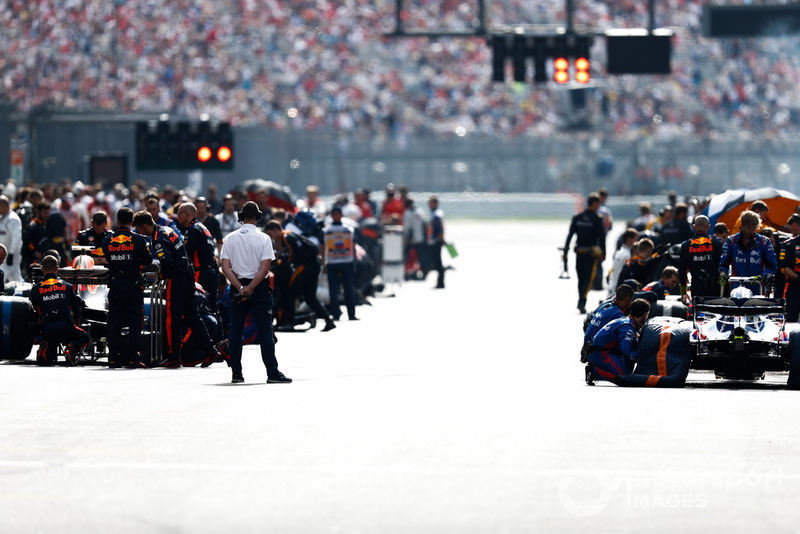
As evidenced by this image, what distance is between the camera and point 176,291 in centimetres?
1480

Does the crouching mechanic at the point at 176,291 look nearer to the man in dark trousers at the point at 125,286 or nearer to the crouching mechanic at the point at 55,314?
the man in dark trousers at the point at 125,286

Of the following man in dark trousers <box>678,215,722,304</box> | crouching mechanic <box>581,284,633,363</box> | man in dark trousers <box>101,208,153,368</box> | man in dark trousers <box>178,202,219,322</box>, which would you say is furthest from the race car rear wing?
man in dark trousers <box>178,202,219,322</box>

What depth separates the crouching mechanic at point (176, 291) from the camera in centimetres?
1466

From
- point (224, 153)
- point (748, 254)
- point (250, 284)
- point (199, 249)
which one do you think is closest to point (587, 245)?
point (748, 254)

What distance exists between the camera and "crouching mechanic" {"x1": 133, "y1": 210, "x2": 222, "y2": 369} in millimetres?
14664

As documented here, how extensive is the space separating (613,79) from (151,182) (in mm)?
20388

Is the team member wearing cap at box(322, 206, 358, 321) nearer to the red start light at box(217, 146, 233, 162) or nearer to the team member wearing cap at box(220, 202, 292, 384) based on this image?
the team member wearing cap at box(220, 202, 292, 384)

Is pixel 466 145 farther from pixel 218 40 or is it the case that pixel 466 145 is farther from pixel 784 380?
pixel 784 380

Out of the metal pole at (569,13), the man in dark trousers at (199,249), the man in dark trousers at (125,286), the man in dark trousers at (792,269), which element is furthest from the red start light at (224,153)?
the man in dark trousers at (792,269)

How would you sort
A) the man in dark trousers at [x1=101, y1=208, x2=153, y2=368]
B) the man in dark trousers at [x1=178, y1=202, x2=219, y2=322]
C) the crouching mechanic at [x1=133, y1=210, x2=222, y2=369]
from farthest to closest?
1. the man in dark trousers at [x1=178, y1=202, x2=219, y2=322]
2. the crouching mechanic at [x1=133, y1=210, x2=222, y2=369]
3. the man in dark trousers at [x1=101, y1=208, x2=153, y2=368]

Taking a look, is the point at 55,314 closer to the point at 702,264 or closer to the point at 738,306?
the point at 738,306

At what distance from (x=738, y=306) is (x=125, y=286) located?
17.3 feet

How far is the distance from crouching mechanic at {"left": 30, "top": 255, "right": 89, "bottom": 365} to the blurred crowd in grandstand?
34.1 m

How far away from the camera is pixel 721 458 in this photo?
9180mm
